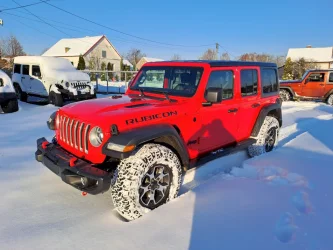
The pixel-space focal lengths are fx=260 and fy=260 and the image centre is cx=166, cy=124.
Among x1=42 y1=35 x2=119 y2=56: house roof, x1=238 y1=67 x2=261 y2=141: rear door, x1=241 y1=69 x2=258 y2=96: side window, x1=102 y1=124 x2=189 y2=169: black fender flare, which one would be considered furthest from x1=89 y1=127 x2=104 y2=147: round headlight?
x1=42 y1=35 x2=119 y2=56: house roof

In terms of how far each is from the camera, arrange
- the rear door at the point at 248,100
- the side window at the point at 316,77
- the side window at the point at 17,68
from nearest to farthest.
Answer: the rear door at the point at 248,100 < the side window at the point at 17,68 < the side window at the point at 316,77

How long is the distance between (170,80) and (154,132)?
4.61ft

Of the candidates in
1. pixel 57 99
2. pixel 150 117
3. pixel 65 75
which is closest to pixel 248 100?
pixel 150 117

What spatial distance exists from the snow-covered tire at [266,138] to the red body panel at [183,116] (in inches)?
12.8

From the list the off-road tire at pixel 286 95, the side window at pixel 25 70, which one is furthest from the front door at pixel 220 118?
the off-road tire at pixel 286 95

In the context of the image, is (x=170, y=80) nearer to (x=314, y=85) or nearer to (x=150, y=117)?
(x=150, y=117)

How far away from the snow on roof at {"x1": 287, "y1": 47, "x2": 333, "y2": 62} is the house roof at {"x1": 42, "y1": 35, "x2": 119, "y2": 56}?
36880 millimetres

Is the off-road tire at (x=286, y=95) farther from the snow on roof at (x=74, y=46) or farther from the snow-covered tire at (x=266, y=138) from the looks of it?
the snow on roof at (x=74, y=46)

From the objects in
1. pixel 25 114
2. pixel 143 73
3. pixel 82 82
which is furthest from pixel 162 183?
pixel 82 82

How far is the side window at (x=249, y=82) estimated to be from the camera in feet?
14.3

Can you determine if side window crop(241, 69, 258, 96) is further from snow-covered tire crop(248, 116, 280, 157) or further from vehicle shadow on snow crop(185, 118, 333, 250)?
vehicle shadow on snow crop(185, 118, 333, 250)

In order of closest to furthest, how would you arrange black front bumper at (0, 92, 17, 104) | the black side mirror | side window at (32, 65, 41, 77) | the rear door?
the black side mirror, the rear door, black front bumper at (0, 92, 17, 104), side window at (32, 65, 41, 77)

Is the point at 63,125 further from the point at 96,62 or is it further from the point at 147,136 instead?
the point at 96,62

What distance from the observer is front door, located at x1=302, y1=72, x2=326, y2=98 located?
14094 millimetres
